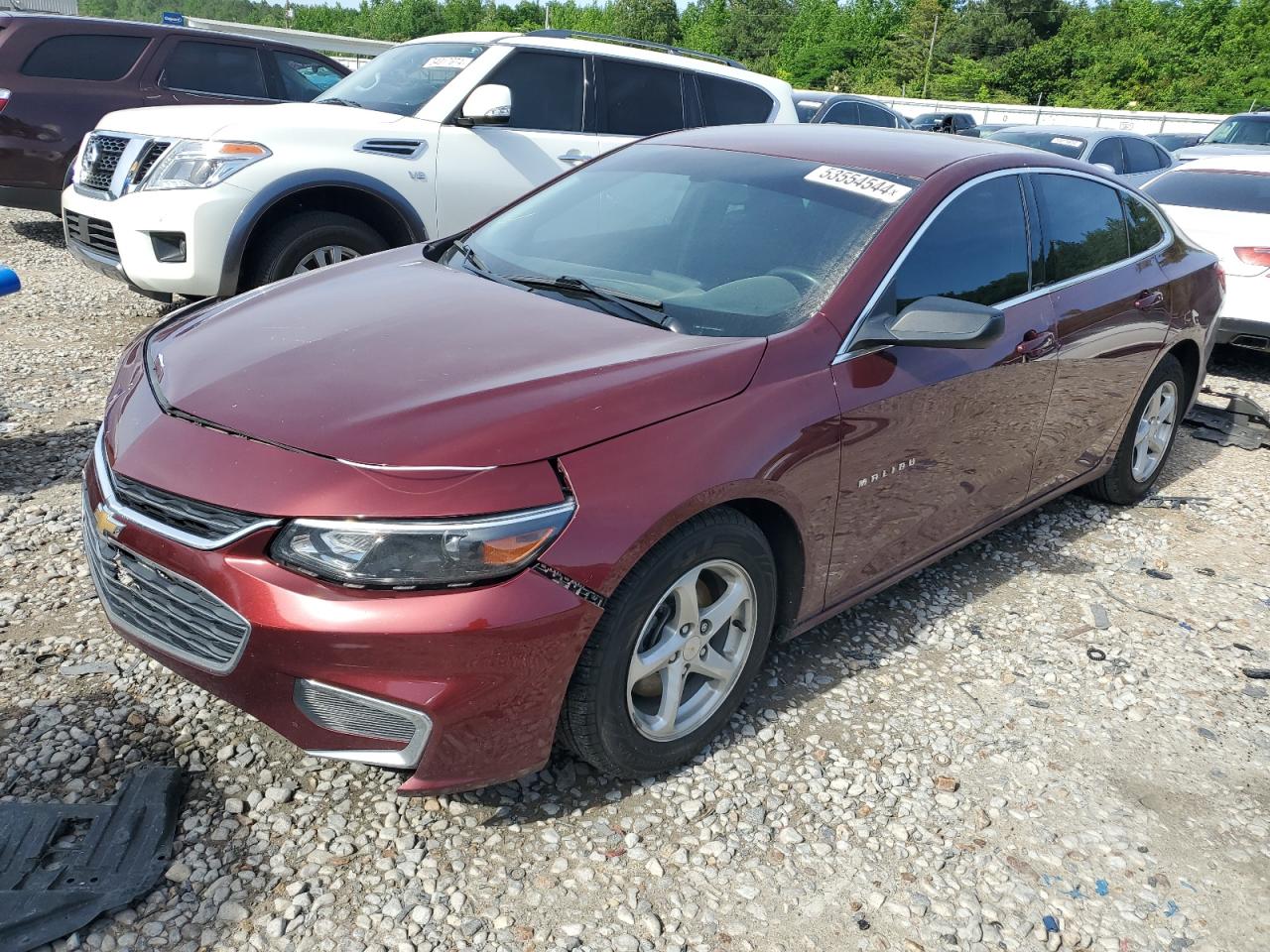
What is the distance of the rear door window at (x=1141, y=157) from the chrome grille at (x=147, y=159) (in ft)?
37.6

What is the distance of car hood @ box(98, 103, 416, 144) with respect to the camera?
561 centimetres

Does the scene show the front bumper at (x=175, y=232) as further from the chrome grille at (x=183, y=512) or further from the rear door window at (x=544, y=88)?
the chrome grille at (x=183, y=512)

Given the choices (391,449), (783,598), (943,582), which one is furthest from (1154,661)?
(391,449)

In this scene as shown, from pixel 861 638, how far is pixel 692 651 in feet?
3.60

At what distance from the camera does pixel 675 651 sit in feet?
8.72

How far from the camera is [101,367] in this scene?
229 inches

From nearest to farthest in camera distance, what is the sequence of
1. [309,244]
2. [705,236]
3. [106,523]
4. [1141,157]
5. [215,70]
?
[106,523], [705,236], [309,244], [215,70], [1141,157]

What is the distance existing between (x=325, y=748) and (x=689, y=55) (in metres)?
6.20

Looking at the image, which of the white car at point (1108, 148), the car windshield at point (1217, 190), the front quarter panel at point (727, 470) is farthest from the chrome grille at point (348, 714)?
the white car at point (1108, 148)

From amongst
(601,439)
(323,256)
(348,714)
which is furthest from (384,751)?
(323,256)

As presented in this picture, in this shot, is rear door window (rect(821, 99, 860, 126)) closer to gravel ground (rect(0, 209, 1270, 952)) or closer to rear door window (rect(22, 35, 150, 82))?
rear door window (rect(22, 35, 150, 82))

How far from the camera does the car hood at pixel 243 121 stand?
18.4 feet

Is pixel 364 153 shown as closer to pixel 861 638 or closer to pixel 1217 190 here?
pixel 861 638

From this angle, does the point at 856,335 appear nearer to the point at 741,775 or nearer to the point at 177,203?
the point at 741,775
